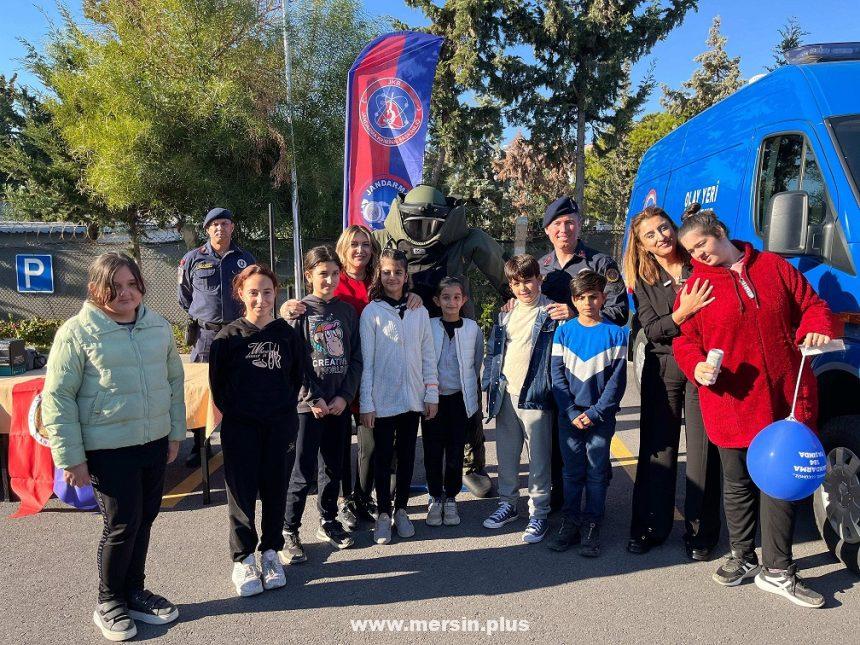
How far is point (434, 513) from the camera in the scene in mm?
4047

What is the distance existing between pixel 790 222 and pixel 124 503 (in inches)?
140

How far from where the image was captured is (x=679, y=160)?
613cm

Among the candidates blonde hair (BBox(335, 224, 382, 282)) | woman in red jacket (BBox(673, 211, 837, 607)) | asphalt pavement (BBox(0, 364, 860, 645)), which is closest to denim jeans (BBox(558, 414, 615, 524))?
asphalt pavement (BBox(0, 364, 860, 645))

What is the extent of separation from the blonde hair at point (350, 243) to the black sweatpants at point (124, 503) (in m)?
1.53

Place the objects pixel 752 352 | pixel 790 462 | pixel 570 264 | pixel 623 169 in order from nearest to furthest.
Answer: pixel 790 462
pixel 752 352
pixel 570 264
pixel 623 169

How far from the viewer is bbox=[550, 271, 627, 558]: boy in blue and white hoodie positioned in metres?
3.60

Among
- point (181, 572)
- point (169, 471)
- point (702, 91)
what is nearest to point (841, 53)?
point (181, 572)

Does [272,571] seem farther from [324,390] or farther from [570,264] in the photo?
[570,264]

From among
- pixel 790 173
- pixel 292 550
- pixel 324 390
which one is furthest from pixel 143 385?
pixel 790 173

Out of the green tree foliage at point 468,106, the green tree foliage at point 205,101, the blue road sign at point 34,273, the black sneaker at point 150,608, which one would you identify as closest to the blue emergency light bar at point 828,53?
the black sneaker at point 150,608

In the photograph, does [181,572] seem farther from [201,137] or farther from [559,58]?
[559,58]

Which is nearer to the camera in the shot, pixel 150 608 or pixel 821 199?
pixel 150 608

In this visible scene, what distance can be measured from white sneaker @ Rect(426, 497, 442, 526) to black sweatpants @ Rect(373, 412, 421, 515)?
0.21 meters

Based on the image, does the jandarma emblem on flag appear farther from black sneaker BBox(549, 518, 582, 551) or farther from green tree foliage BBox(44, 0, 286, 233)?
black sneaker BBox(549, 518, 582, 551)
